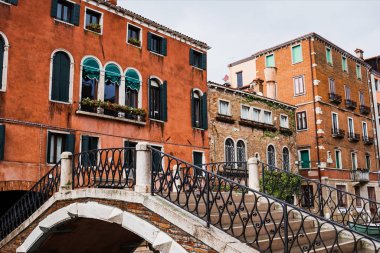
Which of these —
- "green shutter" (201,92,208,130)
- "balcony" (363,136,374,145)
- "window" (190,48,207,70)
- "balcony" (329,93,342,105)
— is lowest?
"balcony" (363,136,374,145)

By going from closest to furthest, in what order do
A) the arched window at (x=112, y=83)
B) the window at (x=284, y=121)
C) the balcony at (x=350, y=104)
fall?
the arched window at (x=112, y=83) < the window at (x=284, y=121) < the balcony at (x=350, y=104)

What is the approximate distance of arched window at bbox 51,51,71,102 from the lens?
42.2 feet

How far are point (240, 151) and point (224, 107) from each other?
244 cm

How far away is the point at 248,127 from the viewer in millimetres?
20031

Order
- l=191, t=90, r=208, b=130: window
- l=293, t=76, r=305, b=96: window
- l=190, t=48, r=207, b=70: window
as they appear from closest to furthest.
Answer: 1. l=191, t=90, r=208, b=130: window
2. l=190, t=48, r=207, b=70: window
3. l=293, t=76, r=305, b=96: window

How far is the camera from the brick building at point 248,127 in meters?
18.3

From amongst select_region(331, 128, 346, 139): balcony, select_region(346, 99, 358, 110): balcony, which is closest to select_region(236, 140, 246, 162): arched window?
select_region(331, 128, 346, 139): balcony

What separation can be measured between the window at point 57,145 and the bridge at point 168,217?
93.2 inches

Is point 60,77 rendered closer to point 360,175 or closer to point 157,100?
point 157,100

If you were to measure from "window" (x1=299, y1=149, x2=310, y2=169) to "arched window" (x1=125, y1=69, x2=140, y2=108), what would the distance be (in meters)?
13.3

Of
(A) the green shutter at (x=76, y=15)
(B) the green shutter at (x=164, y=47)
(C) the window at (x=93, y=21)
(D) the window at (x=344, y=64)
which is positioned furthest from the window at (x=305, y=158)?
(A) the green shutter at (x=76, y=15)

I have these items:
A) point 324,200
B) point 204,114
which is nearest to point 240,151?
point 204,114

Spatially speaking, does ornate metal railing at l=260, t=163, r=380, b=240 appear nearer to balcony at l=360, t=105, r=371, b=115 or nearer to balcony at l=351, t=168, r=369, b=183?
balcony at l=351, t=168, r=369, b=183

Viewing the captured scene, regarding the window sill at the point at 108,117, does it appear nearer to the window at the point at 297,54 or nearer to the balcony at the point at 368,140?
the window at the point at 297,54
